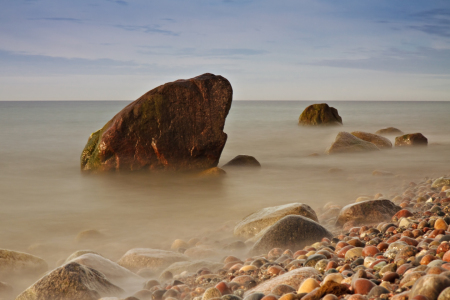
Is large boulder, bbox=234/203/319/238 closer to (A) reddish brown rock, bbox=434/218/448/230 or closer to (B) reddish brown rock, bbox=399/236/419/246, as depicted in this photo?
(A) reddish brown rock, bbox=434/218/448/230

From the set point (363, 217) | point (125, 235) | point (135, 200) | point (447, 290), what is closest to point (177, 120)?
point (135, 200)

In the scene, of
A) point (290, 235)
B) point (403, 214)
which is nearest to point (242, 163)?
point (403, 214)

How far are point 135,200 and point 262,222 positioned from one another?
2.99 m

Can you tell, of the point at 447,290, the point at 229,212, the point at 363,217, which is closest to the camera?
the point at 447,290

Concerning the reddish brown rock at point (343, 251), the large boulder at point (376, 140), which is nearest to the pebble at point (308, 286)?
the reddish brown rock at point (343, 251)

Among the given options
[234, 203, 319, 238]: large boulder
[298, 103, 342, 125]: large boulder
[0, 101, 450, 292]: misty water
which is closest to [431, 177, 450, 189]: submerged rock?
[0, 101, 450, 292]: misty water

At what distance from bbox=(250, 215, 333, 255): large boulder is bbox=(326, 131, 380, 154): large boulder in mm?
Result: 7808

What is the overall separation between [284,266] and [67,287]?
1.63 m

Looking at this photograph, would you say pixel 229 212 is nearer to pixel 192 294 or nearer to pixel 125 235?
→ pixel 125 235

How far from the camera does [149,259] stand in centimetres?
382

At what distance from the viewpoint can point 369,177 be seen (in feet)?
26.7

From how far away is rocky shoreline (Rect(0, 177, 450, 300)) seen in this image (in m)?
2.24

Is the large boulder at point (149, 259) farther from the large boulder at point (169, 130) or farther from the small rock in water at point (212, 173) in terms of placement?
the large boulder at point (169, 130)

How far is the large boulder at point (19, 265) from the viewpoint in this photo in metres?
3.66
